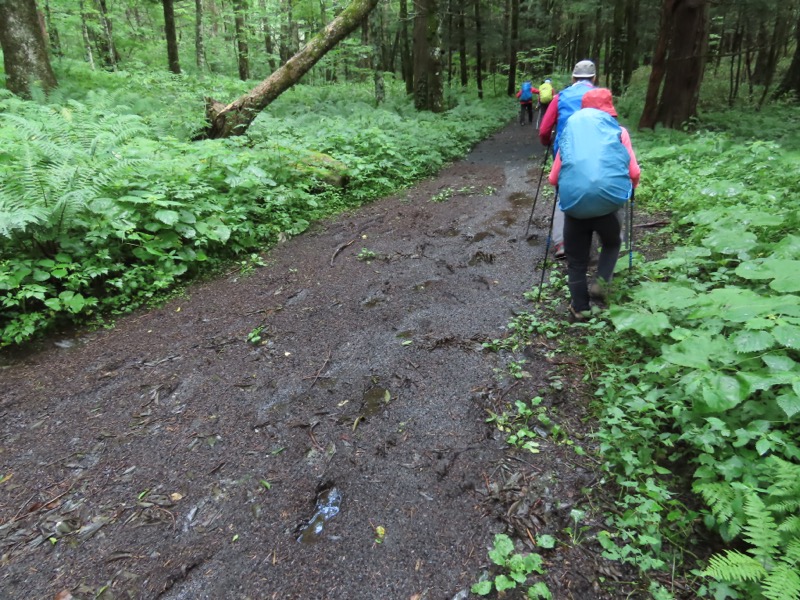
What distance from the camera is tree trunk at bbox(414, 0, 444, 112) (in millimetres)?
15094

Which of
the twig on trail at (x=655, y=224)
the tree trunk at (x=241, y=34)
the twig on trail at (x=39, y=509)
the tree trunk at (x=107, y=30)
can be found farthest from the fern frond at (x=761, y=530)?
the tree trunk at (x=241, y=34)

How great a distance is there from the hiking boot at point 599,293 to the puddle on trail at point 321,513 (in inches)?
114

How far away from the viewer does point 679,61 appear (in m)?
10.3

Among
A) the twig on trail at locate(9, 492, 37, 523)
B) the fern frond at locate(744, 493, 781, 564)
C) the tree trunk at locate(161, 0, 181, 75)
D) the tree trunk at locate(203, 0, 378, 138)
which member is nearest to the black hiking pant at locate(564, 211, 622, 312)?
the fern frond at locate(744, 493, 781, 564)

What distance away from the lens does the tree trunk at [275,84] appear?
30.0 ft

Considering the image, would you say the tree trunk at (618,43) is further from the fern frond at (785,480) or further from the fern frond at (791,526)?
the fern frond at (791,526)

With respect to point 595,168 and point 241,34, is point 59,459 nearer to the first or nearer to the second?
point 595,168

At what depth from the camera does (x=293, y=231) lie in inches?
269

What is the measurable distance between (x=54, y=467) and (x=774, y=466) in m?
4.20

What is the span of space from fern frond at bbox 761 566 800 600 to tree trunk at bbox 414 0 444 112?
1656 cm

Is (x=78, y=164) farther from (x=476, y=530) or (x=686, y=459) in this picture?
(x=686, y=459)

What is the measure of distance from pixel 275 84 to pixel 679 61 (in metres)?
9.84

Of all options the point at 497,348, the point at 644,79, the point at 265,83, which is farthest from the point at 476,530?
the point at 644,79

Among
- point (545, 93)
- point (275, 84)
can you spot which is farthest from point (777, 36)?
point (275, 84)
